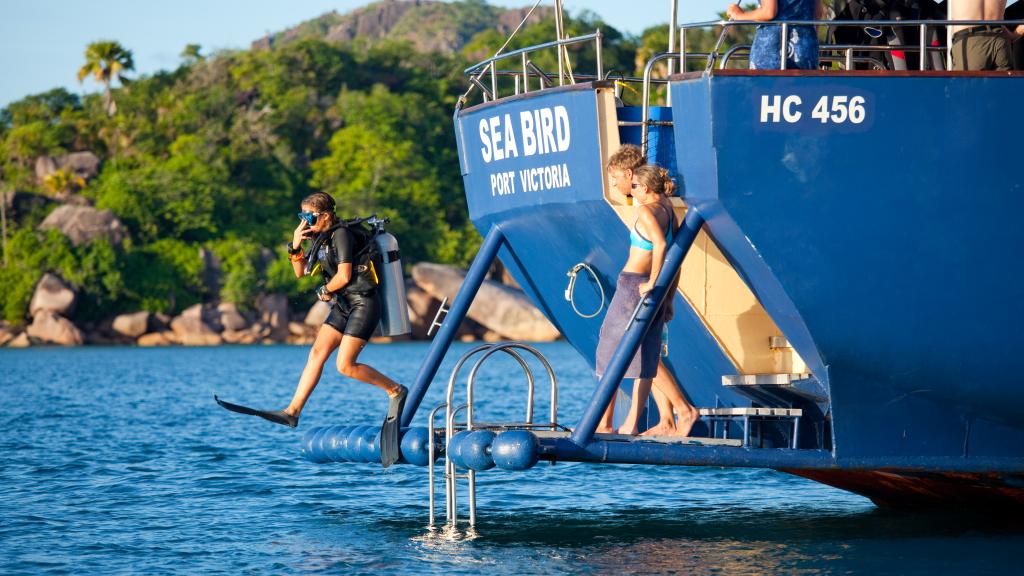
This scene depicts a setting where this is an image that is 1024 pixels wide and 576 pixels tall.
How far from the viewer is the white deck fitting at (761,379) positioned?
37.1 feet

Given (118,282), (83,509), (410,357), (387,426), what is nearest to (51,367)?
(410,357)

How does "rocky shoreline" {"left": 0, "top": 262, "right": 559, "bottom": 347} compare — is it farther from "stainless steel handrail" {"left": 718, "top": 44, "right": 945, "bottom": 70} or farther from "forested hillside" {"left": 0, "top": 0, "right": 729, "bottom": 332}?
"stainless steel handrail" {"left": 718, "top": 44, "right": 945, "bottom": 70}

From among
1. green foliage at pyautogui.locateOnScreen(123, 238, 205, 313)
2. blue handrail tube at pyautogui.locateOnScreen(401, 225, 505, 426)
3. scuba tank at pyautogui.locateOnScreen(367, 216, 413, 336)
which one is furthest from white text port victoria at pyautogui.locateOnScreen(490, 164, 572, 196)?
green foliage at pyautogui.locateOnScreen(123, 238, 205, 313)

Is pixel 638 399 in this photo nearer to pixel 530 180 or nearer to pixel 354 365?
pixel 530 180

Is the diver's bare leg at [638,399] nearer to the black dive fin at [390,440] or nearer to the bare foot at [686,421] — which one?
the bare foot at [686,421]

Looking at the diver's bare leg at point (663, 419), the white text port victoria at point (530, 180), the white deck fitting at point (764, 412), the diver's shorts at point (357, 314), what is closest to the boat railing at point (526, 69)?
the white text port victoria at point (530, 180)

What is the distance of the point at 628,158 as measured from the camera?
1054 cm

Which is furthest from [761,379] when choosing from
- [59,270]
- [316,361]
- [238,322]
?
[59,270]

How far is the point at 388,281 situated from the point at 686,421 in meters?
2.47

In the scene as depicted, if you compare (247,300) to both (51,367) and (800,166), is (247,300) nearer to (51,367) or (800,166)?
(51,367)

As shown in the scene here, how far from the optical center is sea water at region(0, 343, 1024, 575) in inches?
429

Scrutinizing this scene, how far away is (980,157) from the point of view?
10.1 metres

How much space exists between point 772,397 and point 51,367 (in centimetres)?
4182

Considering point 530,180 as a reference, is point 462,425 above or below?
below
